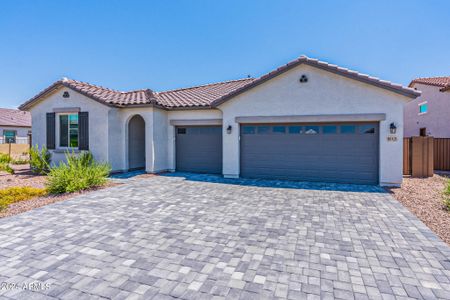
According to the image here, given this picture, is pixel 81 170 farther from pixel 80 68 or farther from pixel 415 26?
pixel 415 26

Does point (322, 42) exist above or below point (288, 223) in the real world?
above

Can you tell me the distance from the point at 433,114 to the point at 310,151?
54.7ft

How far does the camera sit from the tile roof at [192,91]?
9.52 meters

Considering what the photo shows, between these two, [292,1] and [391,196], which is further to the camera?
[292,1]

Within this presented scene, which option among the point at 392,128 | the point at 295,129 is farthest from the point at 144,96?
the point at 392,128

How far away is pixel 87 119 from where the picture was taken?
12.8 metres

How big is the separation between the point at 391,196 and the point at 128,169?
1288 centimetres

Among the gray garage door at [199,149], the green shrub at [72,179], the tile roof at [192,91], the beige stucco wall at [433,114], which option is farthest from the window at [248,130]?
the beige stucco wall at [433,114]

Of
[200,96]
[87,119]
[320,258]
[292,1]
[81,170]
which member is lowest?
[320,258]

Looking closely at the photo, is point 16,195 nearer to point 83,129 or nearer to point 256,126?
point 83,129

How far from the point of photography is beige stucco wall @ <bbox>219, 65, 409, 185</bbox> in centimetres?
957

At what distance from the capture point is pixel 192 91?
54.8ft

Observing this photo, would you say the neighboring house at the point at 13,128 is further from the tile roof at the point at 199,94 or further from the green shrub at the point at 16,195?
the green shrub at the point at 16,195

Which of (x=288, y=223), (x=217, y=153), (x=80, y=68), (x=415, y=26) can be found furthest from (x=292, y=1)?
(x=80, y=68)
